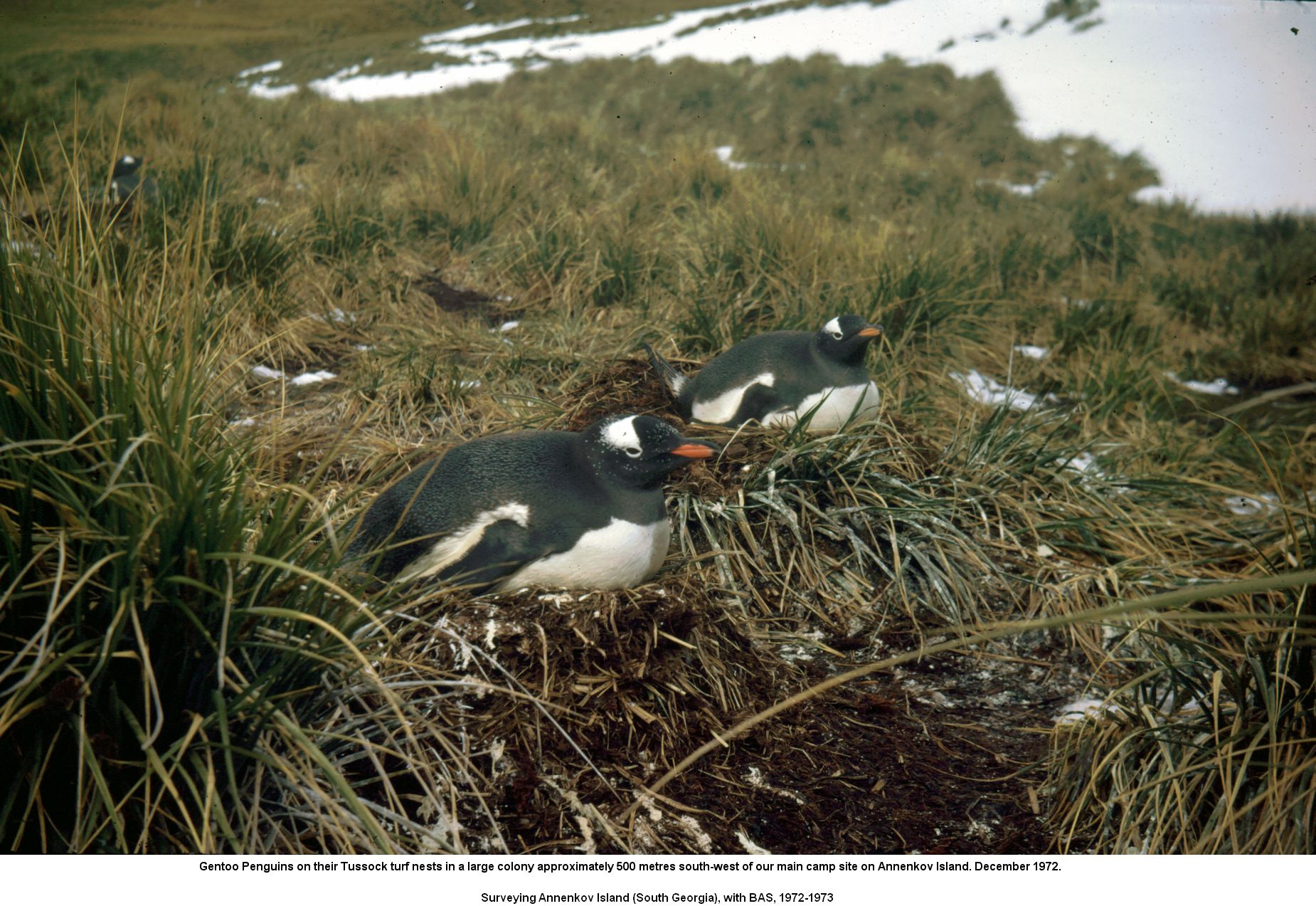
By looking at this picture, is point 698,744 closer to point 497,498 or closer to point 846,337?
point 497,498

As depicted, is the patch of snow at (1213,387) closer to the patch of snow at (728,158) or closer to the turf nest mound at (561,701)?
the patch of snow at (728,158)

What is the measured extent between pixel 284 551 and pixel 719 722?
1010 millimetres

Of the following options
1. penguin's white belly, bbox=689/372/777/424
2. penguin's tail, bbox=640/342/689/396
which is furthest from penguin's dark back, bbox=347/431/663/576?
penguin's tail, bbox=640/342/689/396

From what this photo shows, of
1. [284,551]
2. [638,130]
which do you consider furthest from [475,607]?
[638,130]

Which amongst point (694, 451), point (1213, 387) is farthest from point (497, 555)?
point (1213, 387)

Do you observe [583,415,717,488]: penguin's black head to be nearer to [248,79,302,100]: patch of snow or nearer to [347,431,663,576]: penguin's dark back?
[347,431,663,576]: penguin's dark back

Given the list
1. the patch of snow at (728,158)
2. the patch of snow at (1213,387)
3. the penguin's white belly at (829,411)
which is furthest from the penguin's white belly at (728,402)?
the patch of snow at (728,158)

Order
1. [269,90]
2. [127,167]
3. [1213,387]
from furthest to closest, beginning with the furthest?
[269,90]
[127,167]
[1213,387]

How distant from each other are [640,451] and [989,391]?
284 centimetres

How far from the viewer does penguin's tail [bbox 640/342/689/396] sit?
3525mm

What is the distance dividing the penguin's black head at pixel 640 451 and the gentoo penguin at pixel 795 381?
110cm

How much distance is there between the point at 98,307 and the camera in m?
1.81

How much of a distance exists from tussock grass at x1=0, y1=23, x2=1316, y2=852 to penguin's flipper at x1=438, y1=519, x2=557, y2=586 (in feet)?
0.21

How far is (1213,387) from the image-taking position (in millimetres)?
5000
